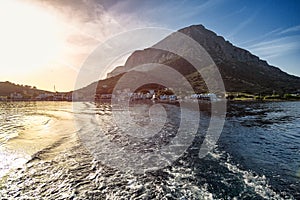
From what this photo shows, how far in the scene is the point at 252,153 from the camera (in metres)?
16.6

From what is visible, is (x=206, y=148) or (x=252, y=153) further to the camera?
(x=206, y=148)

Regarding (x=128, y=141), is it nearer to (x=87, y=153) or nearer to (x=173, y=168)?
(x=87, y=153)

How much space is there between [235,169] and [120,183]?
298 inches

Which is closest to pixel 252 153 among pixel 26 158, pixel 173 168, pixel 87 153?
pixel 173 168

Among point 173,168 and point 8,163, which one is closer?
point 173,168

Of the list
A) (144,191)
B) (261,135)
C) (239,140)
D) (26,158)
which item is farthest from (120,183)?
(261,135)

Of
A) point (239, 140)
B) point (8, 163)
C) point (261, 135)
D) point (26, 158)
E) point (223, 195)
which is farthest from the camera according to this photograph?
point (261, 135)

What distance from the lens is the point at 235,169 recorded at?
13102 millimetres

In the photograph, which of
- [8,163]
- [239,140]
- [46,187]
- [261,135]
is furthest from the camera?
[261,135]

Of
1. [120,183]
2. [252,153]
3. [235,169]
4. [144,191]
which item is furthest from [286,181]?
[120,183]

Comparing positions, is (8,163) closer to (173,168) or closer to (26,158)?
(26,158)

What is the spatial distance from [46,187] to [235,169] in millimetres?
11565

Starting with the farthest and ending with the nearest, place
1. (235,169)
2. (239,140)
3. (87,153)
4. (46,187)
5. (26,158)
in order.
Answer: (239,140), (87,153), (26,158), (235,169), (46,187)

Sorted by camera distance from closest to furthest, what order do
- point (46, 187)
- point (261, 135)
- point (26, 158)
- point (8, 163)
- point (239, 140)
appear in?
point (46, 187) → point (8, 163) → point (26, 158) → point (239, 140) → point (261, 135)
